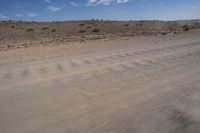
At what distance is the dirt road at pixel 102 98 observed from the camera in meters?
3.67

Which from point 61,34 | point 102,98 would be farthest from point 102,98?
point 61,34

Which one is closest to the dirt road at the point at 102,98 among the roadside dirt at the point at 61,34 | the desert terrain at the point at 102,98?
the desert terrain at the point at 102,98

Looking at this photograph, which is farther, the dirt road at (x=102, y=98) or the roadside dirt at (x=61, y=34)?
Result: the roadside dirt at (x=61, y=34)

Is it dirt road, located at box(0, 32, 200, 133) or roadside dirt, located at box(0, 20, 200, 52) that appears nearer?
dirt road, located at box(0, 32, 200, 133)

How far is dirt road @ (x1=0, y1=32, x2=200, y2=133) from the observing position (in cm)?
367

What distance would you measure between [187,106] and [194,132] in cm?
90

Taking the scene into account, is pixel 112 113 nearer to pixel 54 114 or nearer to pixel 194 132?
pixel 54 114

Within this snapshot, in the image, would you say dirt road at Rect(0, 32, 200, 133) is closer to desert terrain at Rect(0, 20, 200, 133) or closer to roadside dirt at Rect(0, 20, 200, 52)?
desert terrain at Rect(0, 20, 200, 133)

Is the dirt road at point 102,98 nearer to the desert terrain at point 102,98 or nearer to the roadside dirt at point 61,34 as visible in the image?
the desert terrain at point 102,98

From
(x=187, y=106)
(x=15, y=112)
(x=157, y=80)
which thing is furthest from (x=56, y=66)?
(x=187, y=106)

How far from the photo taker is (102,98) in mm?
4695

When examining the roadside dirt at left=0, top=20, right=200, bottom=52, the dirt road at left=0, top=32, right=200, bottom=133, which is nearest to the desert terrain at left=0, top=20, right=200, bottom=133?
the dirt road at left=0, top=32, right=200, bottom=133

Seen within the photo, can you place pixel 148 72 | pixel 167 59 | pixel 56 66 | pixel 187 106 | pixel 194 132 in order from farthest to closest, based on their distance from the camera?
pixel 167 59 → pixel 56 66 → pixel 148 72 → pixel 187 106 → pixel 194 132

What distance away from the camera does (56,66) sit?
7613 mm
